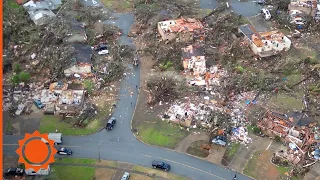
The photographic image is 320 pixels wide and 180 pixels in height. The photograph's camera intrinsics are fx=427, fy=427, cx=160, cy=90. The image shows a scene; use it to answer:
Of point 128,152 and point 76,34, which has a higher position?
point 76,34

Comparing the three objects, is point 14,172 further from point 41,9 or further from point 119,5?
point 119,5

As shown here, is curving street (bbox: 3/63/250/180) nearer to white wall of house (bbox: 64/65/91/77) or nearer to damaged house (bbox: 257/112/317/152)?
damaged house (bbox: 257/112/317/152)

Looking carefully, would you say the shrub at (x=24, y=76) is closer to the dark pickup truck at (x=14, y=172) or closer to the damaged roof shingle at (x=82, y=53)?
the damaged roof shingle at (x=82, y=53)

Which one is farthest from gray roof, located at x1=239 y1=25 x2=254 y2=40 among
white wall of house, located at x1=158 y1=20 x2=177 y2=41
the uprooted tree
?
the uprooted tree

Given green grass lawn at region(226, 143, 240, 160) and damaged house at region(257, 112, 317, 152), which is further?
damaged house at region(257, 112, 317, 152)

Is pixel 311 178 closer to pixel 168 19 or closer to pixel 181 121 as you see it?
pixel 181 121

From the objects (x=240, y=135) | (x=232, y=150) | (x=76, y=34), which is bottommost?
(x=232, y=150)

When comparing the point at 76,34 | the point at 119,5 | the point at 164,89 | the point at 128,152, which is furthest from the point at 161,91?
the point at 119,5
